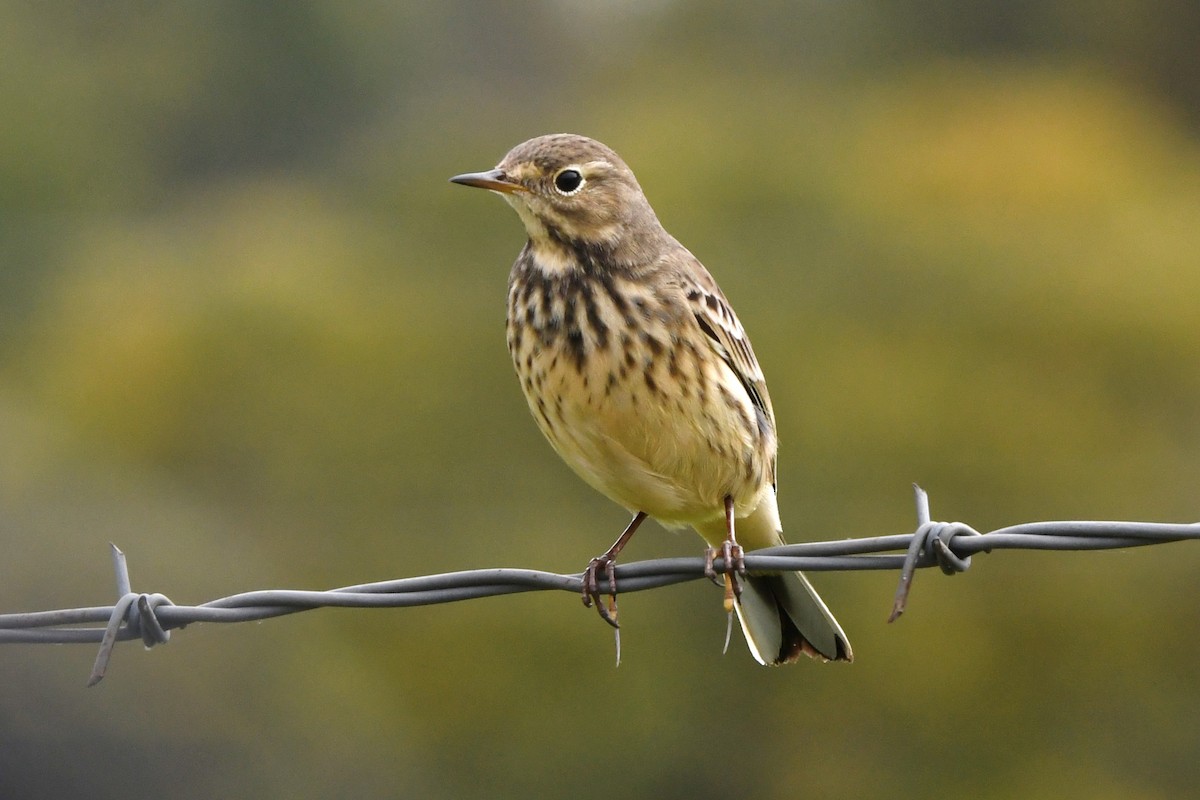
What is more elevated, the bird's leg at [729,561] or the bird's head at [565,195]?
the bird's head at [565,195]

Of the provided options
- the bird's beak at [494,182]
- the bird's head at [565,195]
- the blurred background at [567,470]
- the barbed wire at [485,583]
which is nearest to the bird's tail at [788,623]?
the barbed wire at [485,583]

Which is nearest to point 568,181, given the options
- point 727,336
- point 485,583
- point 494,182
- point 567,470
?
point 494,182

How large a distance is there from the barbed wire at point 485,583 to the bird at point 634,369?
1071 mm

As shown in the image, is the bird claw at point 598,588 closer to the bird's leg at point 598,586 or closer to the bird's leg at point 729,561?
the bird's leg at point 598,586

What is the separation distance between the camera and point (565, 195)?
684 cm

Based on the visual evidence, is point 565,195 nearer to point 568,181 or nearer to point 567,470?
point 568,181

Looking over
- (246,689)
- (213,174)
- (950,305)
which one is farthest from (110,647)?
(213,174)

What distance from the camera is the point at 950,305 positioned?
2888 cm

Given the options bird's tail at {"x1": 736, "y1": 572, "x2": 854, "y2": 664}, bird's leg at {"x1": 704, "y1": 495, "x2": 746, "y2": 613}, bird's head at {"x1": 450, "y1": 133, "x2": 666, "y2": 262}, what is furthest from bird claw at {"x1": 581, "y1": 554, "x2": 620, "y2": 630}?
bird's head at {"x1": 450, "y1": 133, "x2": 666, "y2": 262}

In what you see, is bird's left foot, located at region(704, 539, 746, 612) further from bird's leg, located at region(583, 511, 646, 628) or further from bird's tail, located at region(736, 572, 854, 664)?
bird's leg, located at region(583, 511, 646, 628)

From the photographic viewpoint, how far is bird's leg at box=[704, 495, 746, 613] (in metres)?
5.30

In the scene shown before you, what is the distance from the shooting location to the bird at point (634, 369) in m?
6.43

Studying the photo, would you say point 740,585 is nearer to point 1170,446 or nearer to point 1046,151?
point 1170,446

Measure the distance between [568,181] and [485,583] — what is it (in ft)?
7.47
